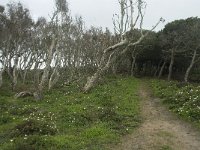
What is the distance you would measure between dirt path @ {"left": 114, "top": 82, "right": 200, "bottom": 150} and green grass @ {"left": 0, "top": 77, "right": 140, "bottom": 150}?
0.60 metres

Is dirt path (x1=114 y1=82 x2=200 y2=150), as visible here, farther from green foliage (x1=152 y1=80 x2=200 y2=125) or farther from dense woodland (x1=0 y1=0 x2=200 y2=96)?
dense woodland (x1=0 y1=0 x2=200 y2=96)

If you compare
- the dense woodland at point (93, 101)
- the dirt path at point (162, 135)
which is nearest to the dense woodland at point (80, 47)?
the dense woodland at point (93, 101)

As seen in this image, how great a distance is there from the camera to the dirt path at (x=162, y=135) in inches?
622

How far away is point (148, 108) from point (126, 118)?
434cm

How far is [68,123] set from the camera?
19.2 m

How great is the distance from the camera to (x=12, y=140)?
15758 mm

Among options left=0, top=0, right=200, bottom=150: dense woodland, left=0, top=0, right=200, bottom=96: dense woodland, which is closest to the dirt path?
left=0, top=0, right=200, bottom=150: dense woodland

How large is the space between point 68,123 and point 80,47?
3250 centimetres

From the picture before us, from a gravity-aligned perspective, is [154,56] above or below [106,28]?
below

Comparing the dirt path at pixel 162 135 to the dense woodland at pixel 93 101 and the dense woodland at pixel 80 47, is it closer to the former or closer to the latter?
the dense woodland at pixel 93 101

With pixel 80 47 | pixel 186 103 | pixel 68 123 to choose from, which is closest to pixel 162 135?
pixel 68 123

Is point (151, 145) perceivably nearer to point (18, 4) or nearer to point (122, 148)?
point (122, 148)

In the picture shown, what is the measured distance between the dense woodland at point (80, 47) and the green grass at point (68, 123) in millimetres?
9619

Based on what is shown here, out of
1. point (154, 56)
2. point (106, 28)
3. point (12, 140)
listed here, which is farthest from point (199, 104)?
point (106, 28)
